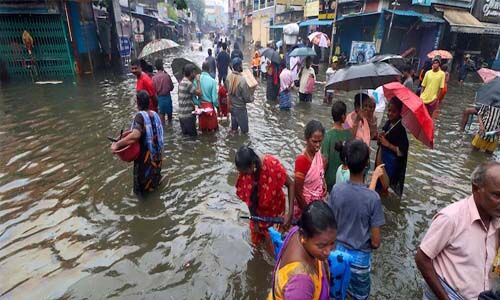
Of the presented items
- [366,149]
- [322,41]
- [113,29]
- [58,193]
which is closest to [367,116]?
[366,149]

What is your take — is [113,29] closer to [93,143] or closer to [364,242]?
[93,143]

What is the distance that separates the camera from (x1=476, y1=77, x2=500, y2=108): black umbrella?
4.73m

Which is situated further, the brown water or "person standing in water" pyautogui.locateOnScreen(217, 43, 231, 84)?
"person standing in water" pyautogui.locateOnScreen(217, 43, 231, 84)

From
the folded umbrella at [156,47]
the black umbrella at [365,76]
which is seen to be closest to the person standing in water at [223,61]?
the folded umbrella at [156,47]

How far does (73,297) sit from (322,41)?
16.0m

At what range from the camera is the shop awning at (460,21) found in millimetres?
16484

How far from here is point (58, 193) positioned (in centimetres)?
481

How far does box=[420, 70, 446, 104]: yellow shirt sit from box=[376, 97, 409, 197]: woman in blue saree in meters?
4.36

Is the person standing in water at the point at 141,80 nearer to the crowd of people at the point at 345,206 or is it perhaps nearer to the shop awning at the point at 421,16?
the crowd of people at the point at 345,206

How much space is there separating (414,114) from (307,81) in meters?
6.45

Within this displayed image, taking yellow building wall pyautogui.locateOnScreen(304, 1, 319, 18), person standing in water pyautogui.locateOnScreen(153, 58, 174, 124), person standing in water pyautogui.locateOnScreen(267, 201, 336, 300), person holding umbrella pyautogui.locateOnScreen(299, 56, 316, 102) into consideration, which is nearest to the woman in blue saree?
person standing in water pyautogui.locateOnScreen(267, 201, 336, 300)

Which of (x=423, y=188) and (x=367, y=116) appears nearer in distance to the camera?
(x=367, y=116)

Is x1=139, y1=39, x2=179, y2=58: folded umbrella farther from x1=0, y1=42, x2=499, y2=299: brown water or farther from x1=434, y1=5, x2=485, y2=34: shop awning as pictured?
x1=434, y1=5, x2=485, y2=34: shop awning

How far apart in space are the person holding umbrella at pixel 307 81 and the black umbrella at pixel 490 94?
4.78 metres
